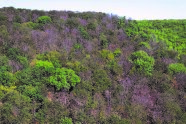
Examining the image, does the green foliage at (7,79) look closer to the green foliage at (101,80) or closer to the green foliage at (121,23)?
the green foliage at (101,80)

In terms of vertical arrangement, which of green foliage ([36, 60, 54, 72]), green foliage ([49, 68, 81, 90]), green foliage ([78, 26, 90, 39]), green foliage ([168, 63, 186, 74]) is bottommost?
green foliage ([168, 63, 186, 74])

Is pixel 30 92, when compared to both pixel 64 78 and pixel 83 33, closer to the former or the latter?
pixel 64 78

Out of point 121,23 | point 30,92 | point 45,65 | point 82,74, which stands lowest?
point 30,92

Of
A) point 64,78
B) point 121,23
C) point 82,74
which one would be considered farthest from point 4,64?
point 121,23

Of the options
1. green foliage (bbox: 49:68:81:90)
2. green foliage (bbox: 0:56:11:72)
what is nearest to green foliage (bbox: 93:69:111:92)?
green foliage (bbox: 49:68:81:90)

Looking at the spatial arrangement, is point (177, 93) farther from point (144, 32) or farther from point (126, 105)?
point (144, 32)

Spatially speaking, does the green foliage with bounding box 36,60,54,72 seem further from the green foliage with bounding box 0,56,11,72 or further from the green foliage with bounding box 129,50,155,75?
the green foliage with bounding box 129,50,155,75
